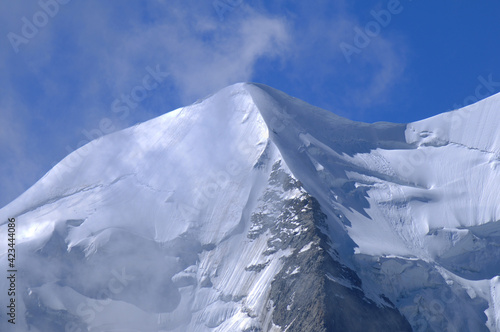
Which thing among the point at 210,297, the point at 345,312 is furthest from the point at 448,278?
the point at 210,297

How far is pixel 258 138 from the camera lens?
83438 millimetres

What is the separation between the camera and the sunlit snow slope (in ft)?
219

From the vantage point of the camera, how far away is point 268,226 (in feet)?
238

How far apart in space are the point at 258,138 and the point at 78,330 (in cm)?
2548

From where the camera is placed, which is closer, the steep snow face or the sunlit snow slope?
the sunlit snow slope

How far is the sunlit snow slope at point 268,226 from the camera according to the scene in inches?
2625

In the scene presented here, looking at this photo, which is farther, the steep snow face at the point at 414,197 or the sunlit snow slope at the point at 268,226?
the steep snow face at the point at 414,197

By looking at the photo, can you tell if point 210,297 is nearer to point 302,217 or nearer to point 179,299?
point 179,299

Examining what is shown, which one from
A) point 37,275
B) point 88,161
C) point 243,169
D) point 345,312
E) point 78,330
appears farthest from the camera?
point 88,161

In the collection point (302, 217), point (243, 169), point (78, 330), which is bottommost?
point (78, 330)

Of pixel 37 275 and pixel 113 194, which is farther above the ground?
pixel 113 194

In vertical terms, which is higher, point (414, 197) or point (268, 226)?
point (414, 197)

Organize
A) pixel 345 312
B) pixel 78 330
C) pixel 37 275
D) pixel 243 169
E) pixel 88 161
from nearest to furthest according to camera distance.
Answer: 1. pixel 345 312
2. pixel 78 330
3. pixel 37 275
4. pixel 243 169
5. pixel 88 161

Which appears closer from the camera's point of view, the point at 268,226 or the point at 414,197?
the point at 268,226
